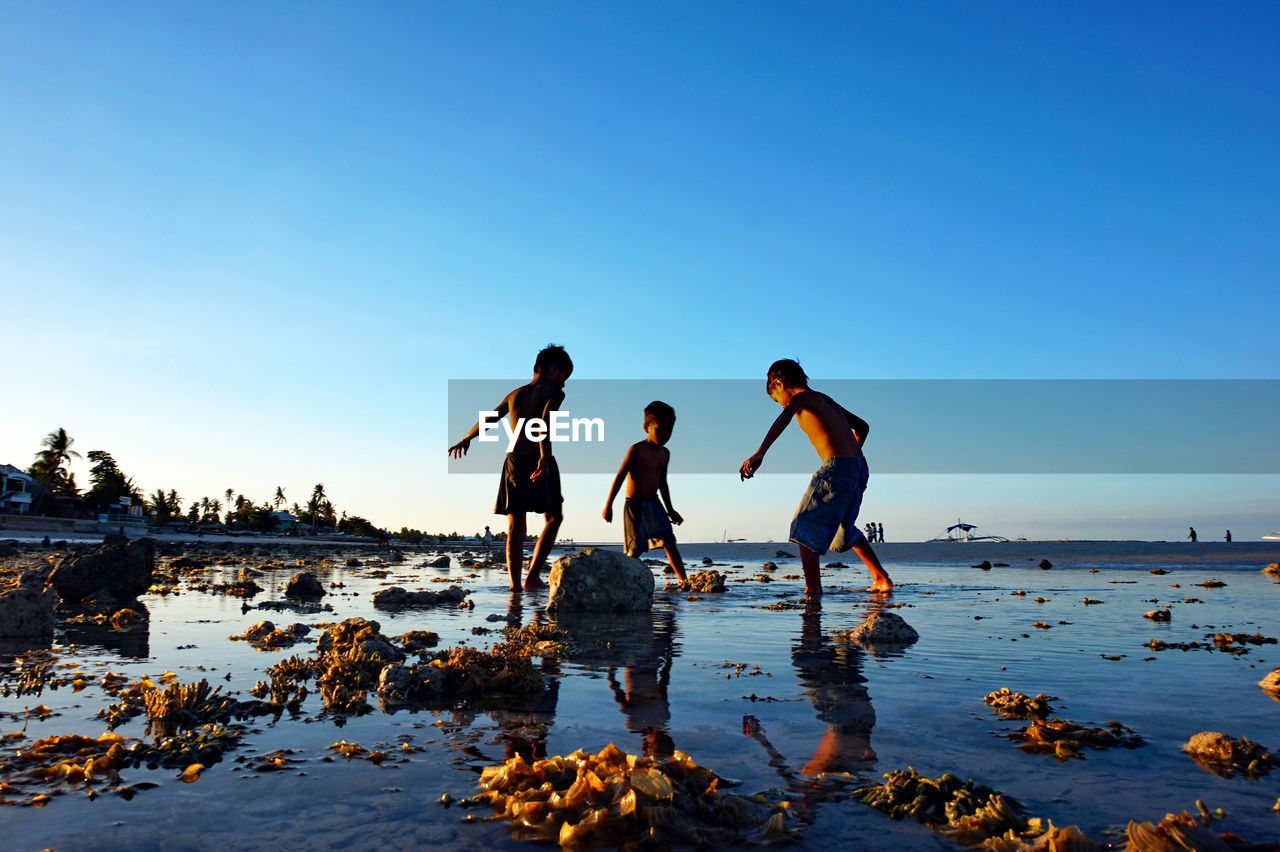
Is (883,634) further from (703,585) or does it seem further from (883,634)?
(703,585)

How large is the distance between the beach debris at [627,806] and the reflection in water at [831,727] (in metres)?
0.22

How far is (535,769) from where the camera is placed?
2.26 meters

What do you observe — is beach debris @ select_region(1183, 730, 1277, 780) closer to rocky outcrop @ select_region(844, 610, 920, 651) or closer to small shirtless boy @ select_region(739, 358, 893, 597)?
rocky outcrop @ select_region(844, 610, 920, 651)

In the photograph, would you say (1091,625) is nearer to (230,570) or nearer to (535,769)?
(535,769)

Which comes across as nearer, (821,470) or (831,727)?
(831,727)

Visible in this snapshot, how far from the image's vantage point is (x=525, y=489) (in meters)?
9.80

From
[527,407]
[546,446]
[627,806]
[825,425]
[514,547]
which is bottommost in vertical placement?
[627,806]

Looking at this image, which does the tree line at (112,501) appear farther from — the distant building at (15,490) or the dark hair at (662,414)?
the dark hair at (662,414)

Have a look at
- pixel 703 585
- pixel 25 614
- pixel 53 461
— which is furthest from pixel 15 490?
pixel 25 614

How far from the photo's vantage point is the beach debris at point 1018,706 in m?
3.19

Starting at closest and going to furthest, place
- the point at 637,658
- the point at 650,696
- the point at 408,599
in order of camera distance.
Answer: the point at 650,696
the point at 637,658
the point at 408,599

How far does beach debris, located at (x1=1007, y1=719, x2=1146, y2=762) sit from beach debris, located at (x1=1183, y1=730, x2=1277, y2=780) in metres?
0.20

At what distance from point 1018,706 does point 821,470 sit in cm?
588

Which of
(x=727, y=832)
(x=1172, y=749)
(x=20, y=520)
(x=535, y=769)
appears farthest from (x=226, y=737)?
(x=20, y=520)
